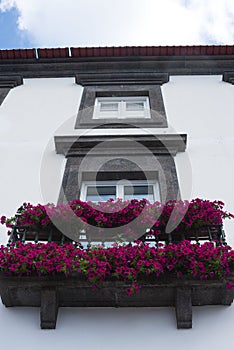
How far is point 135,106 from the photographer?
33.7 feet

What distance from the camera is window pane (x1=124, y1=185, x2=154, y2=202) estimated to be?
724 centimetres

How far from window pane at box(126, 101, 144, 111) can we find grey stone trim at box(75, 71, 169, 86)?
1.67 ft

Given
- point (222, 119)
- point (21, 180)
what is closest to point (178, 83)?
point (222, 119)

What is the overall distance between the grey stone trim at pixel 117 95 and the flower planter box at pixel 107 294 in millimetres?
4054

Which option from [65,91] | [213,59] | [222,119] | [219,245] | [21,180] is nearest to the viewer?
[219,245]

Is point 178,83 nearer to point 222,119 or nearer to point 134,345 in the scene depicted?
point 222,119

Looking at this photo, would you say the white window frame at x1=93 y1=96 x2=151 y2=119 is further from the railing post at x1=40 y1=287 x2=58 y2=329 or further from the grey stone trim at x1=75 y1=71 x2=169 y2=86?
the railing post at x1=40 y1=287 x2=58 y2=329

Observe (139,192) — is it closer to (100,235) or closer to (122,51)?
(100,235)

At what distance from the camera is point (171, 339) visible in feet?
16.4

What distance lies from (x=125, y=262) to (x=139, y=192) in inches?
98.0

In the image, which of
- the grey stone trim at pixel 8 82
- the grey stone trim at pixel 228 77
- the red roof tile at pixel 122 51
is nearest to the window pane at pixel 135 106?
the red roof tile at pixel 122 51

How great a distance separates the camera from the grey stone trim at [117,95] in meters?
8.86

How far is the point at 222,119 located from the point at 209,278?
14.6 feet

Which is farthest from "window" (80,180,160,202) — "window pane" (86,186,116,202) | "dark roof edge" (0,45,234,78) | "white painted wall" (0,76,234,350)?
"dark roof edge" (0,45,234,78)
